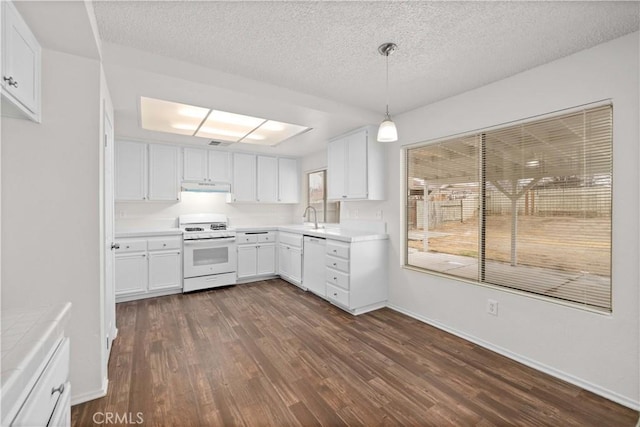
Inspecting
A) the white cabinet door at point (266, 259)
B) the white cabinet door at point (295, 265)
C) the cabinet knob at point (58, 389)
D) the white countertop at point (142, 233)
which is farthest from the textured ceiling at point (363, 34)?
the white cabinet door at point (266, 259)

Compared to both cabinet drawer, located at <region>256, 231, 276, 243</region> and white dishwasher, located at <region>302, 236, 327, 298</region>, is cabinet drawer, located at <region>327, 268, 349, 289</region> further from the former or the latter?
cabinet drawer, located at <region>256, 231, 276, 243</region>

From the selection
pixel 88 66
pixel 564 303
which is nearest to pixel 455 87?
pixel 564 303

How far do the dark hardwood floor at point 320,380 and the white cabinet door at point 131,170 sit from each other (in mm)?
1929

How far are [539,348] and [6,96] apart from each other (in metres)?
3.81

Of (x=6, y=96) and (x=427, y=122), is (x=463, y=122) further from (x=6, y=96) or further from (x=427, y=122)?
(x=6, y=96)

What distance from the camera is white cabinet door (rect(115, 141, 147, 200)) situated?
13.7 ft

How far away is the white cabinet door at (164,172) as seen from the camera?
4.41 m

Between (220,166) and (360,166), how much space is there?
2626 millimetres

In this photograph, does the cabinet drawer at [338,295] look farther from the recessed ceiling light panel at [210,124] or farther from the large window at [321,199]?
the recessed ceiling light panel at [210,124]

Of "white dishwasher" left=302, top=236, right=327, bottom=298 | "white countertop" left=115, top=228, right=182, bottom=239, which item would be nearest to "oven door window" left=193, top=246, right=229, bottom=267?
"white countertop" left=115, top=228, right=182, bottom=239

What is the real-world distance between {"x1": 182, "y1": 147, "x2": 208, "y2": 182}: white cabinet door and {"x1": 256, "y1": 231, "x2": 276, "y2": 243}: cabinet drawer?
4.49 ft

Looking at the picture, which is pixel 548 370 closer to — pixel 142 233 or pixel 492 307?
pixel 492 307

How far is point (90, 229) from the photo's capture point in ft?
6.16

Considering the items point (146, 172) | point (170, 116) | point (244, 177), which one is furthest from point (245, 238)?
point (170, 116)
